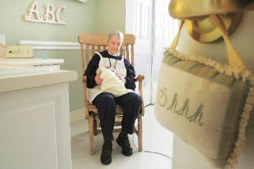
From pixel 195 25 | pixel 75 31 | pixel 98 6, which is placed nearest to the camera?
pixel 195 25

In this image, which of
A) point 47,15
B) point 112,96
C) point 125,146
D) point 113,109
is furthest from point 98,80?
point 47,15

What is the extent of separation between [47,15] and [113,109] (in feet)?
3.54

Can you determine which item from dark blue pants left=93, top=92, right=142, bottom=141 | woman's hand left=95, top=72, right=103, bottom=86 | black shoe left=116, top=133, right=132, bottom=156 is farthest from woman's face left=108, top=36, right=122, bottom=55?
black shoe left=116, top=133, right=132, bottom=156

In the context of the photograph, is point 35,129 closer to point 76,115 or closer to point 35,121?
point 35,121

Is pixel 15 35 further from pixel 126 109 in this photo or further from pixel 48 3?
pixel 126 109

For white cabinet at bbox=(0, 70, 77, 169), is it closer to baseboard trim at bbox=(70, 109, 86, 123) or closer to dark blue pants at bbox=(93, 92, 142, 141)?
dark blue pants at bbox=(93, 92, 142, 141)

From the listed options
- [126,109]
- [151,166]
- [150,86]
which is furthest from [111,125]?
[150,86]

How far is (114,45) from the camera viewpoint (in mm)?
2113

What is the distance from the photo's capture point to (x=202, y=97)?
1.25 ft

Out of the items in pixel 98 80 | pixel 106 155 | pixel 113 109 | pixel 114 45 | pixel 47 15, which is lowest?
pixel 106 155

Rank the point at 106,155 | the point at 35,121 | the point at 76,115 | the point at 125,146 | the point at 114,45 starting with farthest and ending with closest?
the point at 76,115 → the point at 114,45 → the point at 125,146 → the point at 106,155 → the point at 35,121

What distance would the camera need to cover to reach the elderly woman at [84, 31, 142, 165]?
1.83 metres

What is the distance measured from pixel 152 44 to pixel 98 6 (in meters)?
0.95

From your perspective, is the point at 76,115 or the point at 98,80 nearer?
the point at 98,80
